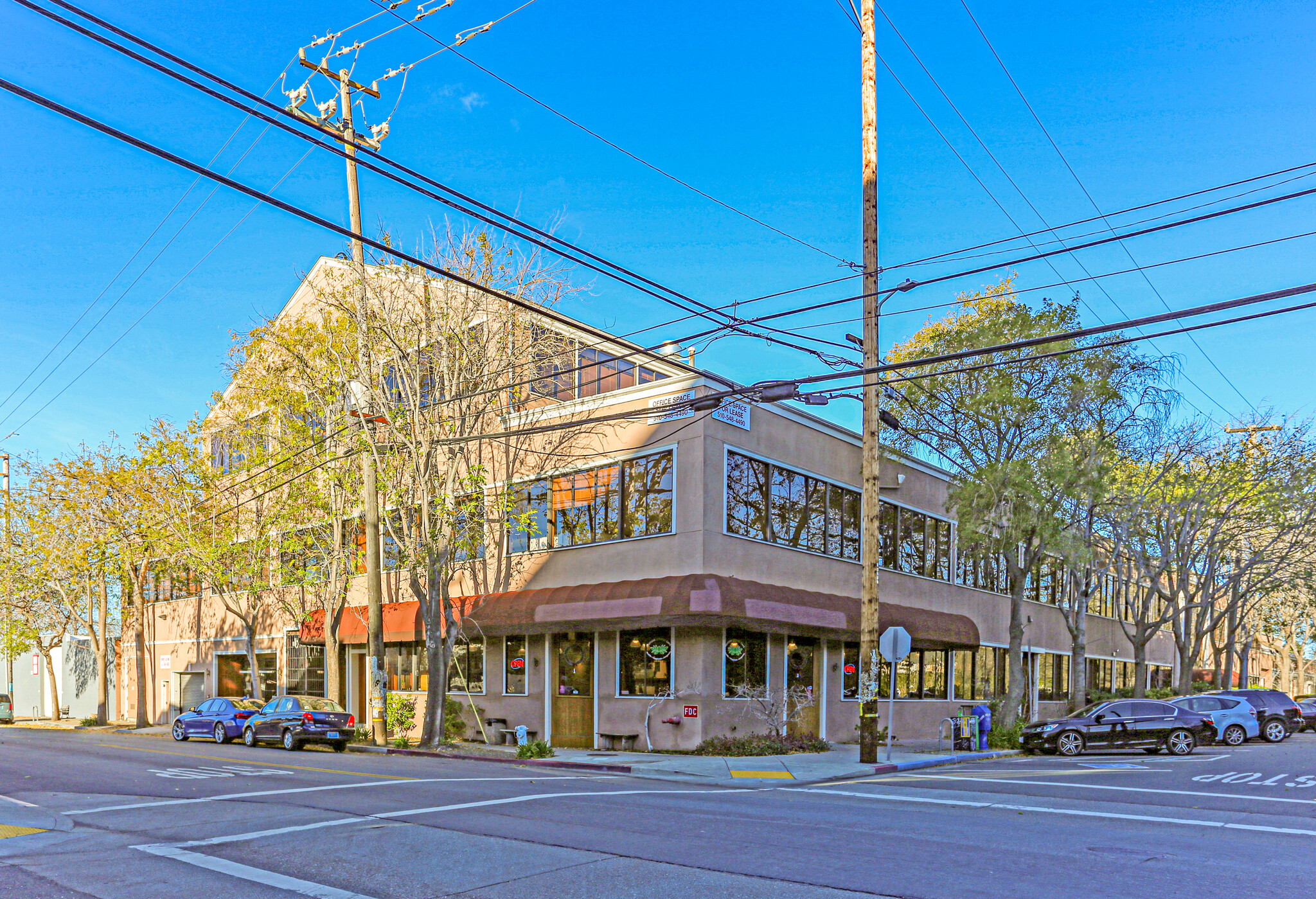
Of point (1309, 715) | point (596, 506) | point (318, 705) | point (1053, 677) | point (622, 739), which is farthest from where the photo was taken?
point (1053, 677)

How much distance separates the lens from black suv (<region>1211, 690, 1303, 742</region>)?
102 ft

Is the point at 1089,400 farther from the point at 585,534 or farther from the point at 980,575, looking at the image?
the point at 585,534

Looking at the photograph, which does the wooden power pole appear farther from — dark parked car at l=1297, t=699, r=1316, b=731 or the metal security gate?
the metal security gate

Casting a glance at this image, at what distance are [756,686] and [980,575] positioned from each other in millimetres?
14995

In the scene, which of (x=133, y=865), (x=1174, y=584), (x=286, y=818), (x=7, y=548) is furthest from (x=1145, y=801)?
(x=7, y=548)

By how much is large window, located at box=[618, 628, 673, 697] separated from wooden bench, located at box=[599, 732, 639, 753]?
914 millimetres

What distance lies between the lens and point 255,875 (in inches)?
346

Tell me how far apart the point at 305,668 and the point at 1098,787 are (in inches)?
1059

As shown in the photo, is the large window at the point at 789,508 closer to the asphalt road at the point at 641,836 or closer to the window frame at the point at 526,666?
the window frame at the point at 526,666

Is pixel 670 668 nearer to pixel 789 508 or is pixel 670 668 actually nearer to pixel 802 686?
pixel 802 686

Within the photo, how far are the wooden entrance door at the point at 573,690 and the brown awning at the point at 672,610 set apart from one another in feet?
2.80

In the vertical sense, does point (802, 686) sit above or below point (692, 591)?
below

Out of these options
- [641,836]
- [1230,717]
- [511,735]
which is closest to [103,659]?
[511,735]

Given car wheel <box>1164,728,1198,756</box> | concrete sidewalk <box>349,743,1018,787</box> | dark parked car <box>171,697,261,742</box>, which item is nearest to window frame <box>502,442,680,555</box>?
concrete sidewalk <box>349,743,1018,787</box>
